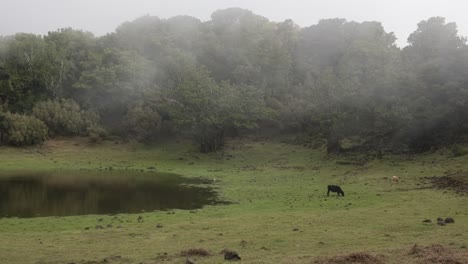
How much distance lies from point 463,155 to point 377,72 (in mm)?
17212

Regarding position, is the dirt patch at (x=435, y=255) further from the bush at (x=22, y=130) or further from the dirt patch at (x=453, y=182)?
the bush at (x=22, y=130)

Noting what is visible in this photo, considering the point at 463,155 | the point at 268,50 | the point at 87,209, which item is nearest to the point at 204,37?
the point at 268,50

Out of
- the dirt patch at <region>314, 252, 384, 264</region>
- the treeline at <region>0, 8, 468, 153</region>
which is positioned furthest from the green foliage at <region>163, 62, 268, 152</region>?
the dirt patch at <region>314, 252, 384, 264</region>

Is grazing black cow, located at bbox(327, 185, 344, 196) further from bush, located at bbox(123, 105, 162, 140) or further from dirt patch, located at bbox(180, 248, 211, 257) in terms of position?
bush, located at bbox(123, 105, 162, 140)

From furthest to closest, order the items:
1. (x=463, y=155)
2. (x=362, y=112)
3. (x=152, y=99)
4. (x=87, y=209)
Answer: (x=152, y=99) → (x=362, y=112) → (x=463, y=155) → (x=87, y=209)

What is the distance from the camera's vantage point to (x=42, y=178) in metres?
45.5

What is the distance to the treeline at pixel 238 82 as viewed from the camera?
52.4 metres

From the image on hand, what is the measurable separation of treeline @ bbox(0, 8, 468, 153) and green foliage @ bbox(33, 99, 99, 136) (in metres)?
0.17

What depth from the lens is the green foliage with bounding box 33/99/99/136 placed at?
235ft

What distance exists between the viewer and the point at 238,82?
8456 cm

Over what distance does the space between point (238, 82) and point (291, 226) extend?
63325 mm

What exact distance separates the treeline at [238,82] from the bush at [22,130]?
0.51 feet

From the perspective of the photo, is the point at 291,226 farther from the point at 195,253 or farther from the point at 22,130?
the point at 22,130

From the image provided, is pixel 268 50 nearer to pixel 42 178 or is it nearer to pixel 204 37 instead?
pixel 204 37
